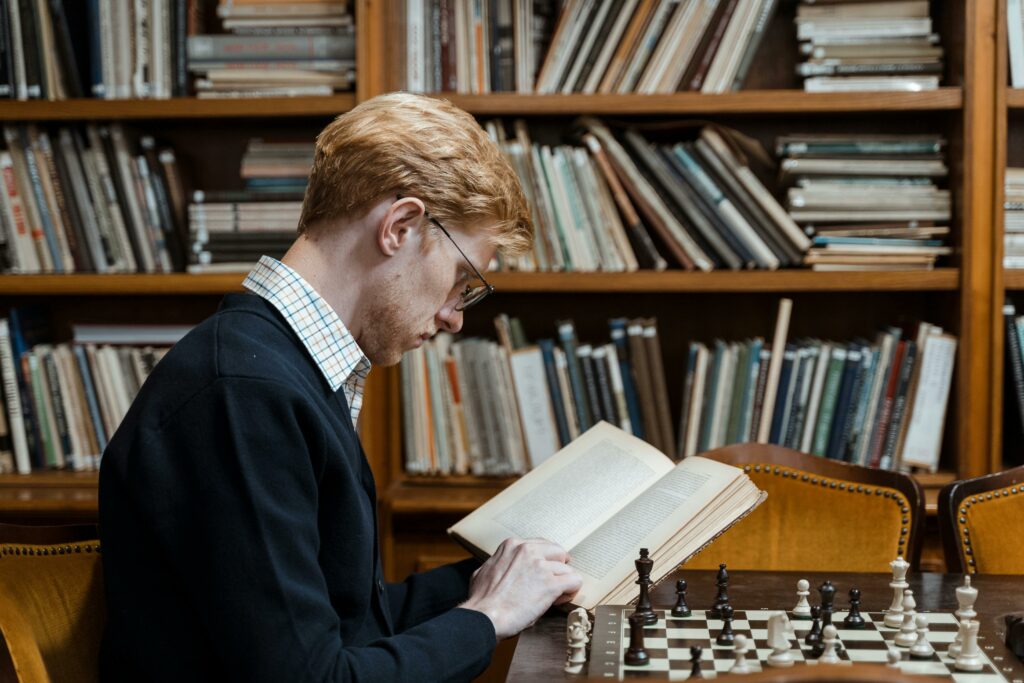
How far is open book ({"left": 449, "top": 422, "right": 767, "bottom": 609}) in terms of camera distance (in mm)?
1404

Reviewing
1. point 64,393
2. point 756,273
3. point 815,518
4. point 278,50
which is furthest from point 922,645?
point 64,393

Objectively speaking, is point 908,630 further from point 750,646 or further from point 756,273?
point 756,273

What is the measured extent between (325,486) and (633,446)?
597mm

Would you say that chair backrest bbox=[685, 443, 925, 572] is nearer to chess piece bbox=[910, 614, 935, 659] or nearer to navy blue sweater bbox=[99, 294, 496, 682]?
chess piece bbox=[910, 614, 935, 659]

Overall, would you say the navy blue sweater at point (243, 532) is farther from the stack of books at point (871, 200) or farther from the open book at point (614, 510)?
the stack of books at point (871, 200)

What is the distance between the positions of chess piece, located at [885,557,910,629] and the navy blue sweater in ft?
1.67

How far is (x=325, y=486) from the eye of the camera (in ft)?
3.91

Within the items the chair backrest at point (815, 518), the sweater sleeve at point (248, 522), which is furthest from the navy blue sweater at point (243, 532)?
the chair backrest at point (815, 518)

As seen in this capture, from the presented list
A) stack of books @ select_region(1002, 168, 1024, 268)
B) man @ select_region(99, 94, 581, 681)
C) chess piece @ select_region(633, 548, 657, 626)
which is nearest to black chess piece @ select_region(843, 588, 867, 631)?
chess piece @ select_region(633, 548, 657, 626)

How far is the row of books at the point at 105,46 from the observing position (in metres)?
2.45

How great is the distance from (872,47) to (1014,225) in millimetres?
501

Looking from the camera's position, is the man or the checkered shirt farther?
the checkered shirt

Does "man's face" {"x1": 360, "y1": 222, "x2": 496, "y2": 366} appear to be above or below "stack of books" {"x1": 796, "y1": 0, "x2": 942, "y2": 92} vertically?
below

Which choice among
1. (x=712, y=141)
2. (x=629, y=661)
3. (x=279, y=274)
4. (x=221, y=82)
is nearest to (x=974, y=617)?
(x=629, y=661)
